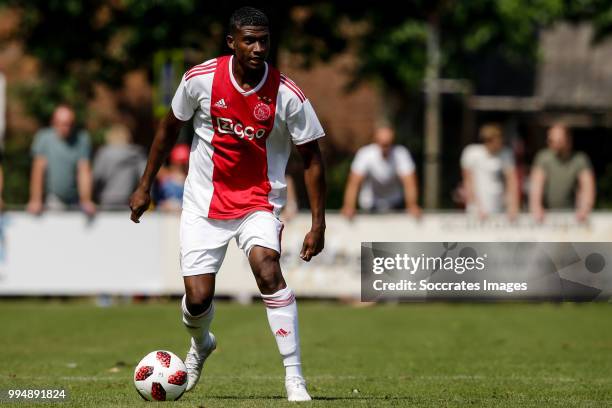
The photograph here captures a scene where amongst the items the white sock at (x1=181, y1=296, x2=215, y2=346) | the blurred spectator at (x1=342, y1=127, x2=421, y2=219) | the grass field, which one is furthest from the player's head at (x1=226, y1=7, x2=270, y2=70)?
the blurred spectator at (x1=342, y1=127, x2=421, y2=219)

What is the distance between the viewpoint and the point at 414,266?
393 inches

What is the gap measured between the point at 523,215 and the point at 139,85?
18.5 meters

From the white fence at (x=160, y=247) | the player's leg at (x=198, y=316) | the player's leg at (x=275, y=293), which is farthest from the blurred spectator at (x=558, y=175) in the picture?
the player's leg at (x=275, y=293)

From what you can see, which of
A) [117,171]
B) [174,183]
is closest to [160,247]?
[174,183]

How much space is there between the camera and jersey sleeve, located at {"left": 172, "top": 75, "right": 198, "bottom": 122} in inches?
331

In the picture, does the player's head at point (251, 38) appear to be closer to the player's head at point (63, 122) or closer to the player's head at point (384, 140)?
the player's head at point (384, 140)

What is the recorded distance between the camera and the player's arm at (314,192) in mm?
8414

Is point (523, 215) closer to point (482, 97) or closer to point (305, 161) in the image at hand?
point (305, 161)

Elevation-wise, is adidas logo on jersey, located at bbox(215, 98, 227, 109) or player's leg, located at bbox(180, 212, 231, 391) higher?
adidas logo on jersey, located at bbox(215, 98, 227, 109)

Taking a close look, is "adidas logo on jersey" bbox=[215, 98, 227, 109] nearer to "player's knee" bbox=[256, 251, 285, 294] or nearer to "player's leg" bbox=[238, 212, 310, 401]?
"player's leg" bbox=[238, 212, 310, 401]

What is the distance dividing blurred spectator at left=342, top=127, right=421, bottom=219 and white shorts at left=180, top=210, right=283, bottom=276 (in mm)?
9277

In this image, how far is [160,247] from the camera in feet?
59.4

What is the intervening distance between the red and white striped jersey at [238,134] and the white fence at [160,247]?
931cm

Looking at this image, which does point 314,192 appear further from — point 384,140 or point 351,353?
point 384,140
